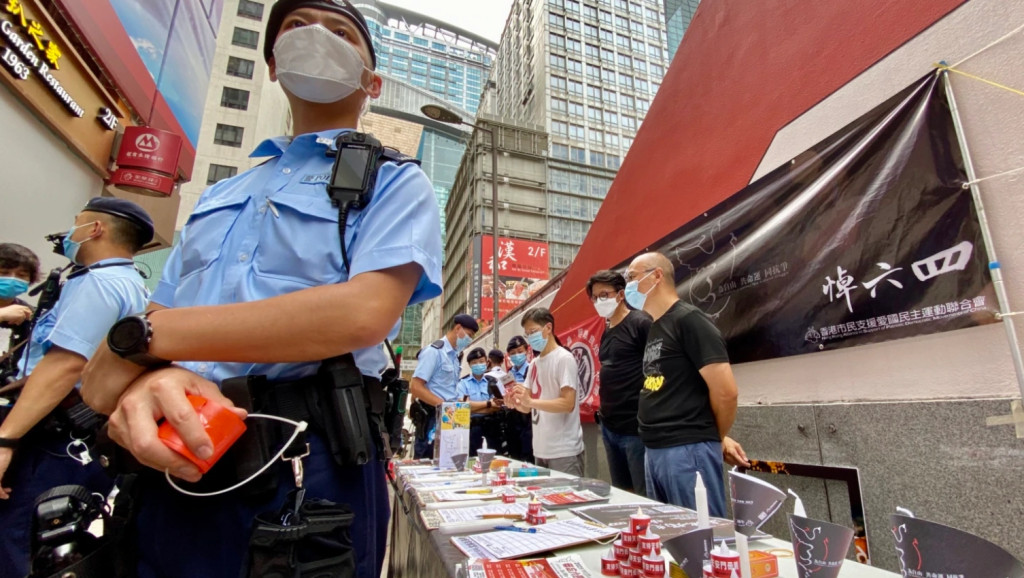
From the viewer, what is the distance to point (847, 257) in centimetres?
207

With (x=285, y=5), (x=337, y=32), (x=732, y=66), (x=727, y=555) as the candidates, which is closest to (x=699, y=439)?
(x=727, y=555)

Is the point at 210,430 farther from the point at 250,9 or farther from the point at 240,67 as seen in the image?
the point at 250,9

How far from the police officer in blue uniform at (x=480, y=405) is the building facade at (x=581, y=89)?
21650 millimetres

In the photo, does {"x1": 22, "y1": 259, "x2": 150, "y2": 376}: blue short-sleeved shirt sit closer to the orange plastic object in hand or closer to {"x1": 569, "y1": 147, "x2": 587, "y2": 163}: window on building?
the orange plastic object in hand

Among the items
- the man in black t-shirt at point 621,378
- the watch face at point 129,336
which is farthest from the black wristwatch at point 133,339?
the man in black t-shirt at point 621,378

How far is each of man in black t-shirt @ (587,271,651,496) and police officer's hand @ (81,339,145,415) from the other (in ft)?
8.16

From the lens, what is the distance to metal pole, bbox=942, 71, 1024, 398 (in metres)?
1.55

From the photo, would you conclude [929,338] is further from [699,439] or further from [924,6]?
[924,6]

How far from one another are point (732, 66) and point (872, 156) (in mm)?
1651

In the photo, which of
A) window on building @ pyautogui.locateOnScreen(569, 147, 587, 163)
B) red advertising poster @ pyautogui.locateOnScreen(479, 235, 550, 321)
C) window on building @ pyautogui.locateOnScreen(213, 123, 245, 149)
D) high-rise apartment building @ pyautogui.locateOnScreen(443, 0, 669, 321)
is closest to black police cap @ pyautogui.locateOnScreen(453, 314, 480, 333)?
red advertising poster @ pyautogui.locateOnScreen(479, 235, 550, 321)

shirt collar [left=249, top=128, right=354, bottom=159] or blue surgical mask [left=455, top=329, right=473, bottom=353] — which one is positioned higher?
shirt collar [left=249, top=128, right=354, bottom=159]

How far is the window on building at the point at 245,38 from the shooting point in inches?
803

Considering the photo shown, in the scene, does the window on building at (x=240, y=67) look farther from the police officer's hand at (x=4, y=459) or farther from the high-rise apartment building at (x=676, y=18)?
the high-rise apartment building at (x=676, y=18)

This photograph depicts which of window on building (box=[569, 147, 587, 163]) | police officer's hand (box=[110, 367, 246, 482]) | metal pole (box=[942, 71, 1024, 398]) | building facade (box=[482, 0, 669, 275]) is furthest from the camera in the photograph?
window on building (box=[569, 147, 587, 163])
